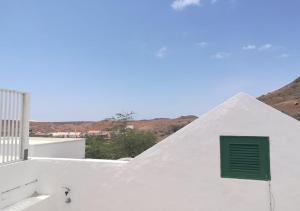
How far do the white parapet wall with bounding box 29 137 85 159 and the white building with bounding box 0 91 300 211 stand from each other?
0.85m

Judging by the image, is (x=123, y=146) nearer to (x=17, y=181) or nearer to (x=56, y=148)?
(x=56, y=148)

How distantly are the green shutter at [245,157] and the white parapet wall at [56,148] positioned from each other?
478cm

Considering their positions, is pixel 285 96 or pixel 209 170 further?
pixel 285 96

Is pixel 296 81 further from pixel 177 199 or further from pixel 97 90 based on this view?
pixel 177 199

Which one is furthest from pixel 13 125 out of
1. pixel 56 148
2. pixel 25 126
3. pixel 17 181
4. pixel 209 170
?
pixel 209 170

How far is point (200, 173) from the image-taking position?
6281 mm

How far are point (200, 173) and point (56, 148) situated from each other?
189 inches

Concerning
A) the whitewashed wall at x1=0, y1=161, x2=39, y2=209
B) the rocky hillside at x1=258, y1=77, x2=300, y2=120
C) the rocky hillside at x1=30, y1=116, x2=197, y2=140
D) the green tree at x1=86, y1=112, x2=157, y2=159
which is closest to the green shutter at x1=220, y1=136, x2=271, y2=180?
the whitewashed wall at x1=0, y1=161, x2=39, y2=209

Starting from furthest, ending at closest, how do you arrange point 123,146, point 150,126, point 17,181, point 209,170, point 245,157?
point 150,126
point 123,146
point 17,181
point 209,170
point 245,157

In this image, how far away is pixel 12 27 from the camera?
46.7 feet

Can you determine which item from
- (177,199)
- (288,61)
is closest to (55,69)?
(288,61)

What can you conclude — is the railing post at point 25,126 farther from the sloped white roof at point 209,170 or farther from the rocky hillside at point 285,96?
the rocky hillside at point 285,96

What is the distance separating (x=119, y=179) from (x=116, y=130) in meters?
13.3

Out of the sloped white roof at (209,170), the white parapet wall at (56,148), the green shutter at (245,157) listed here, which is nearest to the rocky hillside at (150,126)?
the white parapet wall at (56,148)
